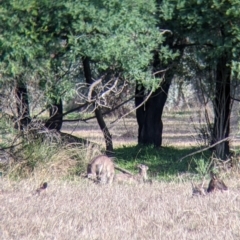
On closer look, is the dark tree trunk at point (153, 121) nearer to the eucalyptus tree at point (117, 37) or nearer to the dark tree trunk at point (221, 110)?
the dark tree trunk at point (221, 110)

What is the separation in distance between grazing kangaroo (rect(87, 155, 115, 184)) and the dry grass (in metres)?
1.24

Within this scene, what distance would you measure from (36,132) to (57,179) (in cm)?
130

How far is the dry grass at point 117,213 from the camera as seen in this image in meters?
A: 8.44

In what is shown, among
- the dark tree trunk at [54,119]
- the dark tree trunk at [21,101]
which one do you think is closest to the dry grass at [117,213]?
Answer: the dark tree trunk at [21,101]

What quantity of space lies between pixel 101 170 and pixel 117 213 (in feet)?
14.0

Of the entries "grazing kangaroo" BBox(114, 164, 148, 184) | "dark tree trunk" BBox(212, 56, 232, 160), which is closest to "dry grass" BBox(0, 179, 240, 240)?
"grazing kangaroo" BBox(114, 164, 148, 184)

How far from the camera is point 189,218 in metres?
9.29

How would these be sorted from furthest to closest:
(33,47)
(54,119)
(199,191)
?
(54,119), (33,47), (199,191)

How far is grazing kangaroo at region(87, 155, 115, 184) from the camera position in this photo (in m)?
13.9

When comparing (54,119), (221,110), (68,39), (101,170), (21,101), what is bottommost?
(101,170)

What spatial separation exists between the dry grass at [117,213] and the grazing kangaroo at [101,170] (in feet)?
4.06

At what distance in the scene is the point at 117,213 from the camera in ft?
32.0

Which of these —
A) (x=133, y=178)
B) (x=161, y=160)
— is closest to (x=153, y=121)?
(x=161, y=160)

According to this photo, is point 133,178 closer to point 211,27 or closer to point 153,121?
point 211,27
